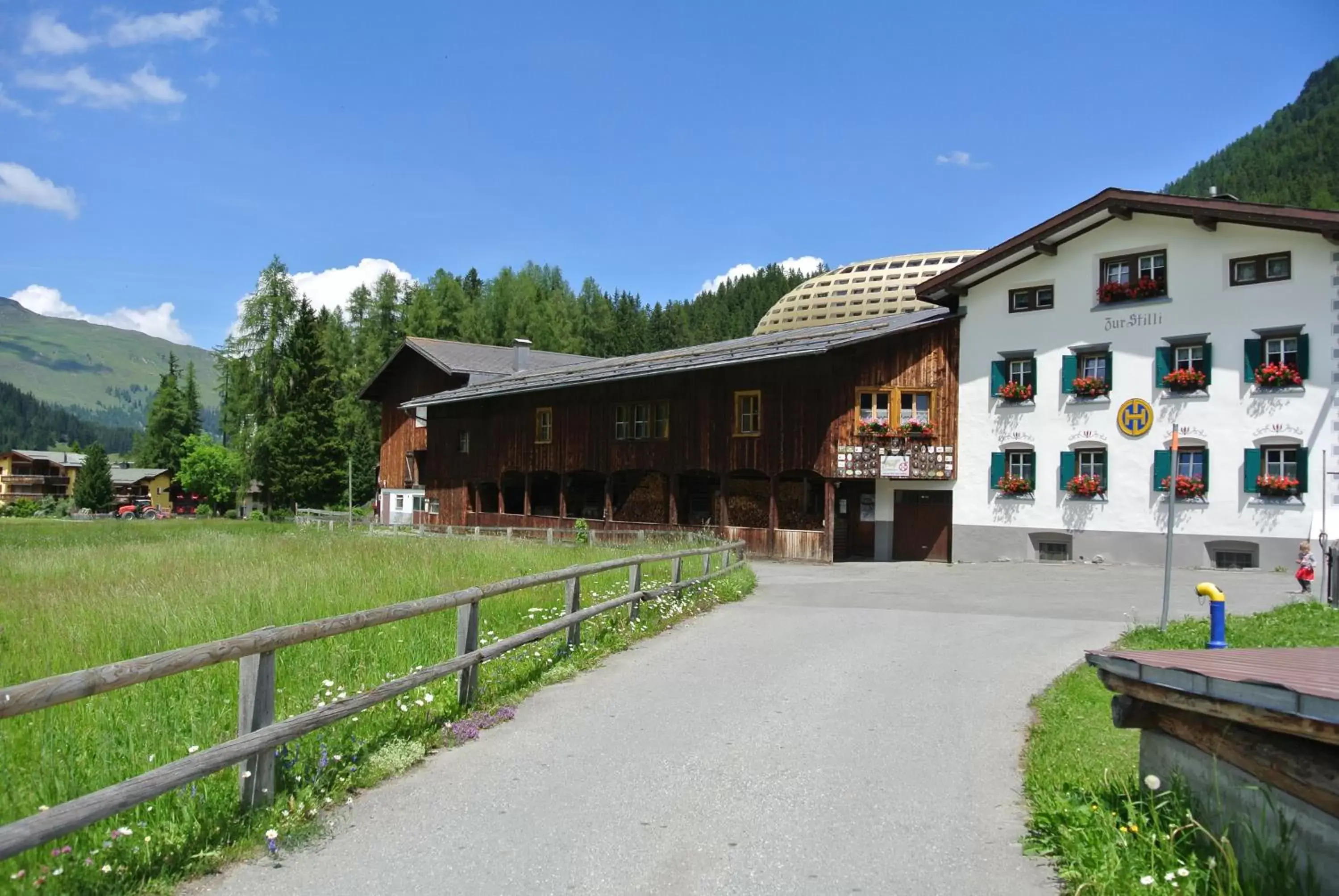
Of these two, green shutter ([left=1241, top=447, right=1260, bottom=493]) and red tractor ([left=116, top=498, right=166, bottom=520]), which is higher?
green shutter ([left=1241, top=447, right=1260, bottom=493])

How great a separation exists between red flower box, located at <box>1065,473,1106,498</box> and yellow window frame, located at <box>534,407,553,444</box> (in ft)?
64.0

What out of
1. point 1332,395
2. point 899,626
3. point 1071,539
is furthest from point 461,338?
point 899,626

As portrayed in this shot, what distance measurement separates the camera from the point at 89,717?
254 inches

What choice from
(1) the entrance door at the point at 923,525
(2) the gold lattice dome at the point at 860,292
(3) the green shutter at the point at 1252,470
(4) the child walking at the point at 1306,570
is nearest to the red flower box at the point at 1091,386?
(3) the green shutter at the point at 1252,470

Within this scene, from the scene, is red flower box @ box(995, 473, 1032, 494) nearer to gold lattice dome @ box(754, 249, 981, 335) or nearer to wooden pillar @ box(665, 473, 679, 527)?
wooden pillar @ box(665, 473, 679, 527)

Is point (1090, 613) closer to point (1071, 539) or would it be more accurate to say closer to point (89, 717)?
point (1071, 539)

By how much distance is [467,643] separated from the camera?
8156 mm

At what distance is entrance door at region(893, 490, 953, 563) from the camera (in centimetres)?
3191

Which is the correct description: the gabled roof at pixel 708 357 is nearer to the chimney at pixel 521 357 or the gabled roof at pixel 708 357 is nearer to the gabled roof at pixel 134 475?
the chimney at pixel 521 357

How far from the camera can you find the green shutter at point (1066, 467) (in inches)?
1159

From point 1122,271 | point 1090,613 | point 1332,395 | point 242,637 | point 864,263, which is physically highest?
point 864,263

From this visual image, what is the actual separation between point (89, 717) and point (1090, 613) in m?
15.6

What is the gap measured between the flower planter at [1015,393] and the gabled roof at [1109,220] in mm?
3369

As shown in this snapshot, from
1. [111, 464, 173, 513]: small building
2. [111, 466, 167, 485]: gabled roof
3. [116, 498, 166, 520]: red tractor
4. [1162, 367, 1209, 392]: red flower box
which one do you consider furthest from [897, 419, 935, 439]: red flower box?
[111, 466, 167, 485]: gabled roof
